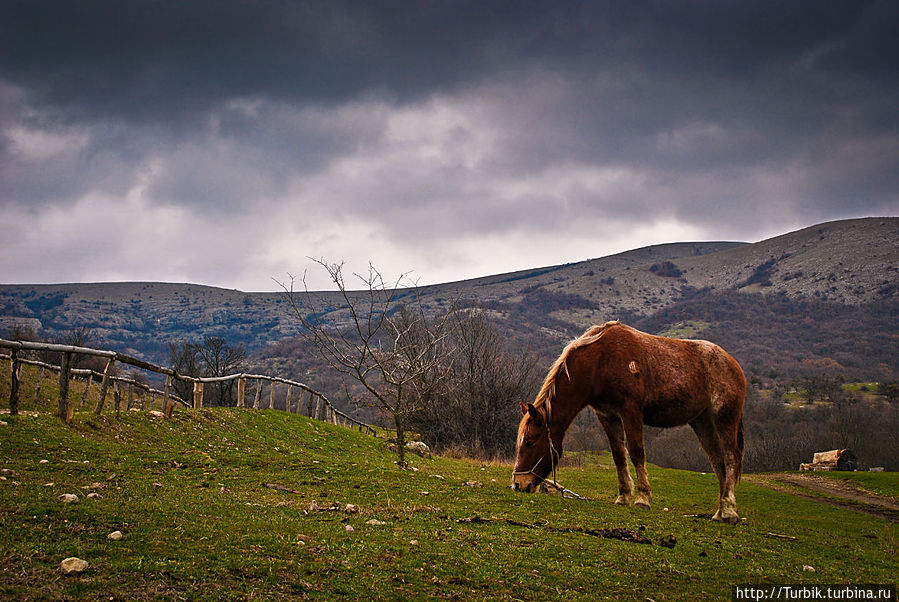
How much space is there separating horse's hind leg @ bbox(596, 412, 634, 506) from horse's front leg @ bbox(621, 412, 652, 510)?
195 millimetres

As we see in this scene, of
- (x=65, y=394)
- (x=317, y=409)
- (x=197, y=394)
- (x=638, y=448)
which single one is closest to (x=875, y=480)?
(x=638, y=448)

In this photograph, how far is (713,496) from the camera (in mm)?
14148

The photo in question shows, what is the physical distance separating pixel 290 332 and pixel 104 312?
4946 cm

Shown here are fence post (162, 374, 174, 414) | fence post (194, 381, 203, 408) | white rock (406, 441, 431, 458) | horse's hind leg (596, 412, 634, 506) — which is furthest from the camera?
white rock (406, 441, 431, 458)

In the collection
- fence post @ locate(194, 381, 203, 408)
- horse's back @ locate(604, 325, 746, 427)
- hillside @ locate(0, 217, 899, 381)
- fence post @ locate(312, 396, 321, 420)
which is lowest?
fence post @ locate(312, 396, 321, 420)

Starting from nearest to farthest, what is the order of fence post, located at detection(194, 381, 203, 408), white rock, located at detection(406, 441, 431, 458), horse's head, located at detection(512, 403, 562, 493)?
horse's head, located at detection(512, 403, 562, 493)
fence post, located at detection(194, 381, 203, 408)
white rock, located at detection(406, 441, 431, 458)

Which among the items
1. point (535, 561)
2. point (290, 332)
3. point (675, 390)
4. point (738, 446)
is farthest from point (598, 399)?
point (290, 332)

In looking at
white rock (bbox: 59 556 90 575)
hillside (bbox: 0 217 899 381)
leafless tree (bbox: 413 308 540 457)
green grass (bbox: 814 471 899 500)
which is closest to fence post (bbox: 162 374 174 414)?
white rock (bbox: 59 556 90 575)

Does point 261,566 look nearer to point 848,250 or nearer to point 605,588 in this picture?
point 605,588

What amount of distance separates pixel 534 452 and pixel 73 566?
20.6 ft

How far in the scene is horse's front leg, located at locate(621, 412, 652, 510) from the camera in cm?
792

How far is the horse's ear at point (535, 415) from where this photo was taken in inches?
319

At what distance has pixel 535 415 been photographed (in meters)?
8.15

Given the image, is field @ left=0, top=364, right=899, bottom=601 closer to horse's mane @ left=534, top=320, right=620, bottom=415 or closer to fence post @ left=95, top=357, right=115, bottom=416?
fence post @ left=95, top=357, right=115, bottom=416
